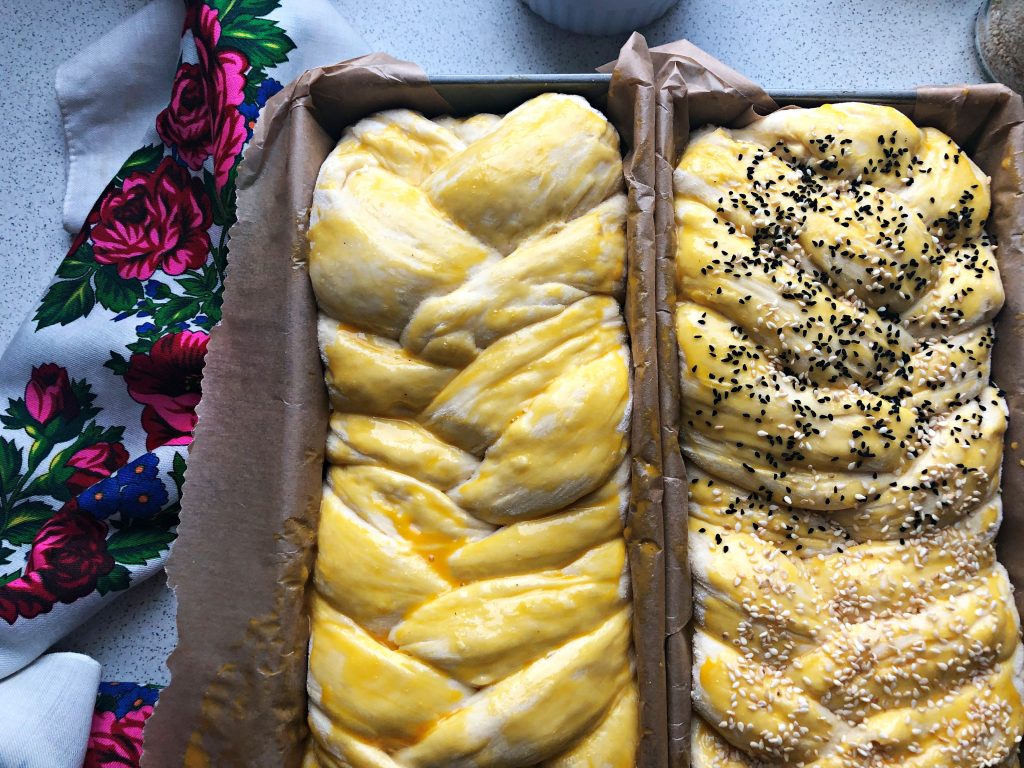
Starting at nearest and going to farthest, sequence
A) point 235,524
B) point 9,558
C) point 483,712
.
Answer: point 483,712 → point 235,524 → point 9,558

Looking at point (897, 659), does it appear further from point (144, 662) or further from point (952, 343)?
point (144, 662)

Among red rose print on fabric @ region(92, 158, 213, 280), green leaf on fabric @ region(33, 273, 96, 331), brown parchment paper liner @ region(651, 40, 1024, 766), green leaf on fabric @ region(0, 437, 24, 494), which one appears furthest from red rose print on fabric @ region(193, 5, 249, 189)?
brown parchment paper liner @ region(651, 40, 1024, 766)

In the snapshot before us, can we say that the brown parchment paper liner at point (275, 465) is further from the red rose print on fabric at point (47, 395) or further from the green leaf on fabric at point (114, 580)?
the red rose print on fabric at point (47, 395)

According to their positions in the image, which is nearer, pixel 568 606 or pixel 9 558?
pixel 568 606

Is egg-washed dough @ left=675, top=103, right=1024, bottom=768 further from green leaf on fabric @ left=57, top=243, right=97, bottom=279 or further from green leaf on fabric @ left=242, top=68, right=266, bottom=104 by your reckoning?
green leaf on fabric @ left=57, top=243, right=97, bottom=279

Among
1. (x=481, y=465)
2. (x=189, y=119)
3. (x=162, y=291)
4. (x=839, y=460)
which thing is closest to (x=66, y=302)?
(x=162, y=291)

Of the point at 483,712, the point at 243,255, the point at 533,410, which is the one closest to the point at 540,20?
the point at 243,255
